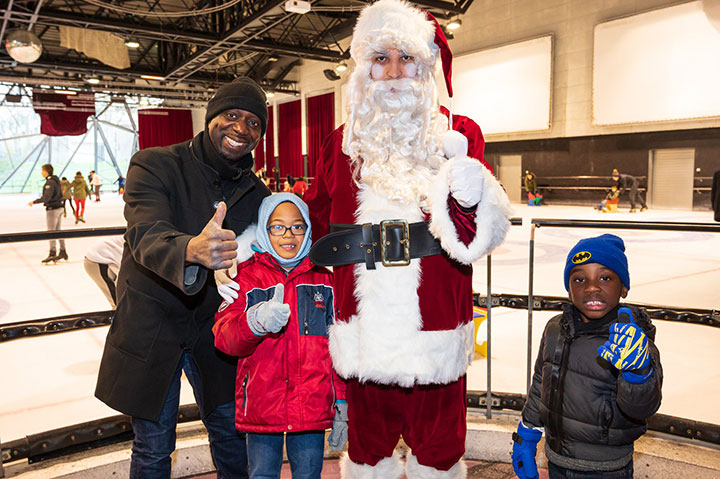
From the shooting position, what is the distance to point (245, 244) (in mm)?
1603

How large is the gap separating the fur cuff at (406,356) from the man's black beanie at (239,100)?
71 cm

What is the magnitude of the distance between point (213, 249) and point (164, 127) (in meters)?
A: 30.3

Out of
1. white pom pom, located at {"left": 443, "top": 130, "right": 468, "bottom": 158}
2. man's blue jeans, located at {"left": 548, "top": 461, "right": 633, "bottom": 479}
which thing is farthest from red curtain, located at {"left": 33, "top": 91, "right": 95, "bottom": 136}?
man's blue jeans, located at {"left": 548, "top": 461, "right": 633, "bottom": 479}

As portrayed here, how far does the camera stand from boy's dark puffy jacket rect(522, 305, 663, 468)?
1.40 m

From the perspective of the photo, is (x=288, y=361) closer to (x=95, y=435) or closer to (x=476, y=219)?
(x=476, y=219)

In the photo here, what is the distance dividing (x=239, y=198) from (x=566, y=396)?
3.74 ft

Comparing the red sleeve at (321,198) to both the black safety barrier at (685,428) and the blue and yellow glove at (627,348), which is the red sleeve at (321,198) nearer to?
the blue and yellow glove at (627,348)

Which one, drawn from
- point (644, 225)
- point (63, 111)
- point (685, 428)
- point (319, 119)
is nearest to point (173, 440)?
point (644, 225)

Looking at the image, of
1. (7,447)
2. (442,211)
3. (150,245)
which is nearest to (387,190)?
(442,211)

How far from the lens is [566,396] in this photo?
146 centimetres

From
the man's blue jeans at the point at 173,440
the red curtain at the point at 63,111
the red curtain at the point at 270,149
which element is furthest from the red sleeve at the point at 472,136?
the red curtain at the point at 270,149

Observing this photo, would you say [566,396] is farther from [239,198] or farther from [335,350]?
[239,198]

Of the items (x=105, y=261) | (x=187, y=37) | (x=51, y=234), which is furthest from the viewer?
(x=187, y=37)

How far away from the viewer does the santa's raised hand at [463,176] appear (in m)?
1.30
